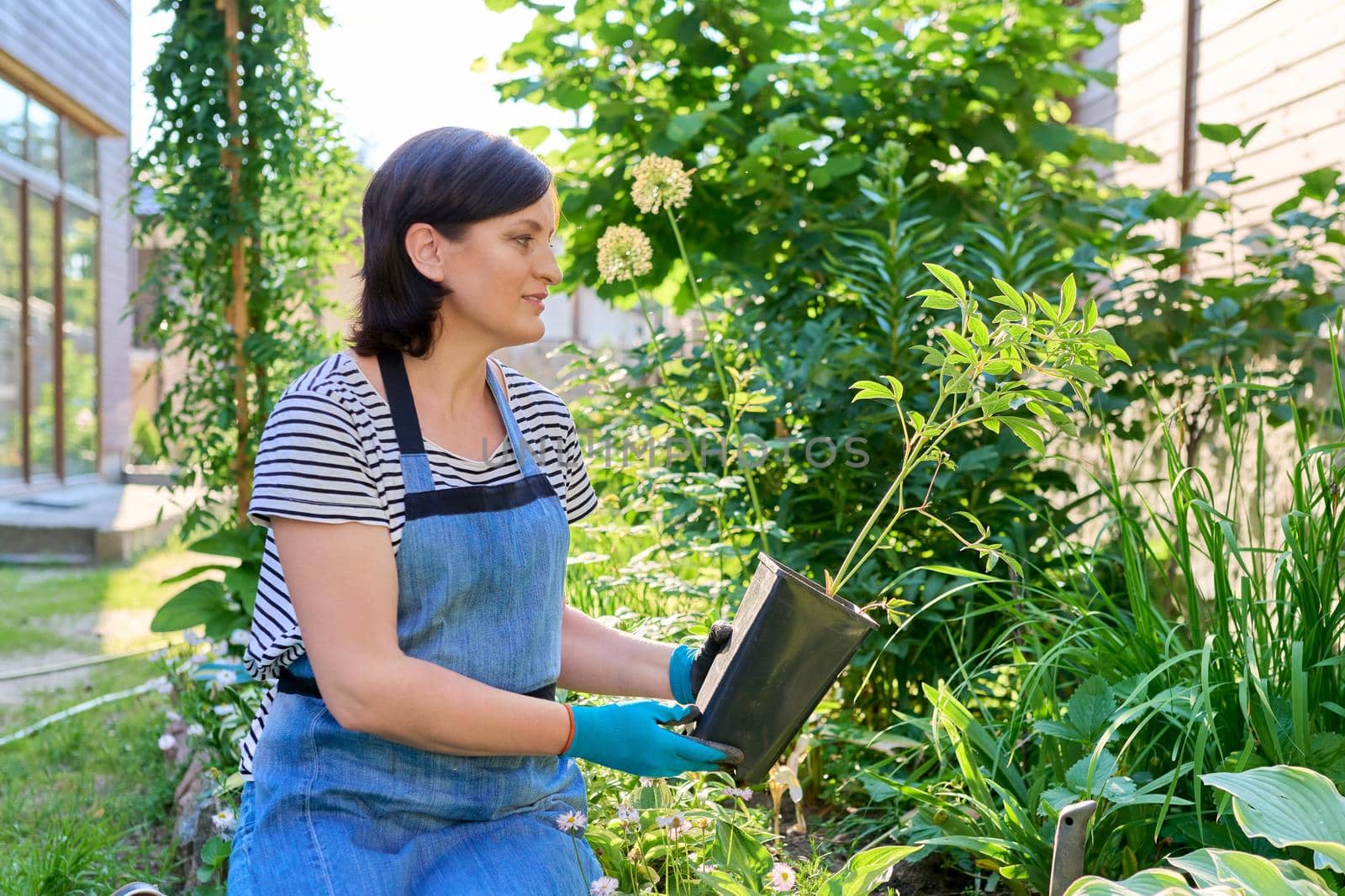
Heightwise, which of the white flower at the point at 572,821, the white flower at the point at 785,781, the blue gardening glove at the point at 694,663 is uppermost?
the blue gardening glove at the point at 694,663

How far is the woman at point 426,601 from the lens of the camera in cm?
127

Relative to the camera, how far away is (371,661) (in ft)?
4.11

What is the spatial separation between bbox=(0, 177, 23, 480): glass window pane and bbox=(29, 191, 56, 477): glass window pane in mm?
165

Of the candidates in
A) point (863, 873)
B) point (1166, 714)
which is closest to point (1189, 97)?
point (1166, 714)

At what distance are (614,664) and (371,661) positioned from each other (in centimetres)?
46

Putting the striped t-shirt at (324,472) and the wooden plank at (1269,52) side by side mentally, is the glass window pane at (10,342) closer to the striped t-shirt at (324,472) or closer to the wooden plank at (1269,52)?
the wooden plank at (1269,52)

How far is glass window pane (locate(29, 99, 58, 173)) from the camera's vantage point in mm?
8602

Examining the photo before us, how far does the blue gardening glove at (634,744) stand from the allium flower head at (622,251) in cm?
99

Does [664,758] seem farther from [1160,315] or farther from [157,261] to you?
[157,261]

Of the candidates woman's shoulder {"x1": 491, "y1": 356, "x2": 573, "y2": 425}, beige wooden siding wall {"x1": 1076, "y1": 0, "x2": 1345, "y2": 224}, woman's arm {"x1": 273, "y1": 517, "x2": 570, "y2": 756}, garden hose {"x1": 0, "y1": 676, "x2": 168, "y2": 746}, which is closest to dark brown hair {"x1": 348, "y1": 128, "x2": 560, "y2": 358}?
woman's shoulder {"x1": 491, "y1": 356, "x2": 573, "y2": 425}

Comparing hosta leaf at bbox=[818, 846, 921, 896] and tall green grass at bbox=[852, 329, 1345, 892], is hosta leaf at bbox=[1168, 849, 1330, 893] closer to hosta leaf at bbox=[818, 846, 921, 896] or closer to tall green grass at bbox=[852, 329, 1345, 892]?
tall green grass at bbox=[852, 329, 1345, 892]

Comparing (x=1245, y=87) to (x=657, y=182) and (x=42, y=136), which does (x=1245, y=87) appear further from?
(x=42, y=136)

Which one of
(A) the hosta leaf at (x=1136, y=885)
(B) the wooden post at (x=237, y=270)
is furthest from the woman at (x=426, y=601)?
(B) the wooden post at (x=237, y=270)

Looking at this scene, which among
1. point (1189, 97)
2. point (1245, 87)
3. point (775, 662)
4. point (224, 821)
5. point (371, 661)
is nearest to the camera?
point (371, 661)
